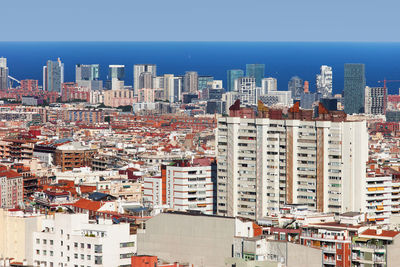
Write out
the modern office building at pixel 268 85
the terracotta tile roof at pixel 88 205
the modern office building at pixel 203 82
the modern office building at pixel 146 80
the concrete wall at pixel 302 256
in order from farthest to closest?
the modern office building at pixel 203 82, the modern office building at pixel 146 80, the modern office building at pixel 268 85, the terracotta tile roof at pixel 88 205, the concrete wall at pixel 302 256

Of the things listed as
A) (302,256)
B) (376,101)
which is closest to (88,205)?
(302,256)

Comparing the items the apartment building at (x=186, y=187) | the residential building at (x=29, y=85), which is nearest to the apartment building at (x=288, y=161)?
the apartment building at (x=186, y=187)

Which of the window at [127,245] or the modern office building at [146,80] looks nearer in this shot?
the window at [127,245]

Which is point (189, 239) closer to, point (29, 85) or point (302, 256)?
point (302, 256)

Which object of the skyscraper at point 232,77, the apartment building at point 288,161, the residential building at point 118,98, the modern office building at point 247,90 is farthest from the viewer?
the skyscraper at point 232,77

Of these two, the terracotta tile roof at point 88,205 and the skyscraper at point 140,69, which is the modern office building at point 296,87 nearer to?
the skyscraper at point 140,69

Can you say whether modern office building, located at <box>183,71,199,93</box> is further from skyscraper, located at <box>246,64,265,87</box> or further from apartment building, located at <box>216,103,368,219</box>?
apartment building, located at <box>216,103,368,219</box>

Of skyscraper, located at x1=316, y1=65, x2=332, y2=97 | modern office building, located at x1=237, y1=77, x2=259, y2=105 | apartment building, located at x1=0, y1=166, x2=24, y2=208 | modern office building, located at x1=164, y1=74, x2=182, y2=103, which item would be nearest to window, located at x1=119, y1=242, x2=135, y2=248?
apartment building, located at x1=0, y1=166, x2=24, y2=208
